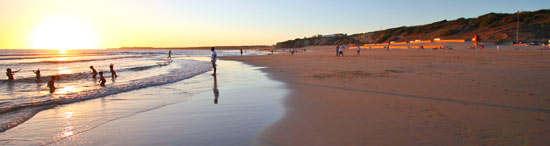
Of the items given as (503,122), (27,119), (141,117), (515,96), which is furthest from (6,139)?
(515,96)

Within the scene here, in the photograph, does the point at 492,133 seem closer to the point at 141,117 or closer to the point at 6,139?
the point at 141,117

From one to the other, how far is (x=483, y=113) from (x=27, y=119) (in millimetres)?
7718

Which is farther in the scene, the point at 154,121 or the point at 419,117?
the point at 154,121

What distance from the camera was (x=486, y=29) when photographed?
A: 213ft

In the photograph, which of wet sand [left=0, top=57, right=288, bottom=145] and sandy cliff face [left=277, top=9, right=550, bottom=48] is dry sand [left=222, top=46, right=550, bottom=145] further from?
sandy cliff face [left=277, top=9, right=550, bottom=48]

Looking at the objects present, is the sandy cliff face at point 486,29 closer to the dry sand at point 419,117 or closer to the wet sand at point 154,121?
the dry sand at point 419,117

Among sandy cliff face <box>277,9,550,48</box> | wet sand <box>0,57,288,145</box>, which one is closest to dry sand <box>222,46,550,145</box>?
wet sand <box>0,57,288,145</box>

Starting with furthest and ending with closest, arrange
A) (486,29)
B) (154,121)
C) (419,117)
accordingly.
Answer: (486,29)
(154,121)
(419,117)

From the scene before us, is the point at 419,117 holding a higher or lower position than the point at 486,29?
lower

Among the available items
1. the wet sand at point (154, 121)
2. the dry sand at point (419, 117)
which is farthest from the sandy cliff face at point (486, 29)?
the wet sand at point (154, 121)

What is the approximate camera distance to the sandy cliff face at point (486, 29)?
169 feet

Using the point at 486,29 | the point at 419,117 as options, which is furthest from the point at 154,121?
the point at 486,29

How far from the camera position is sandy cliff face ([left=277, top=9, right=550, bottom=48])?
51422mm

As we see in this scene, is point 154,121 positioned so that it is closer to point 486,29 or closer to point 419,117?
point 419,117
